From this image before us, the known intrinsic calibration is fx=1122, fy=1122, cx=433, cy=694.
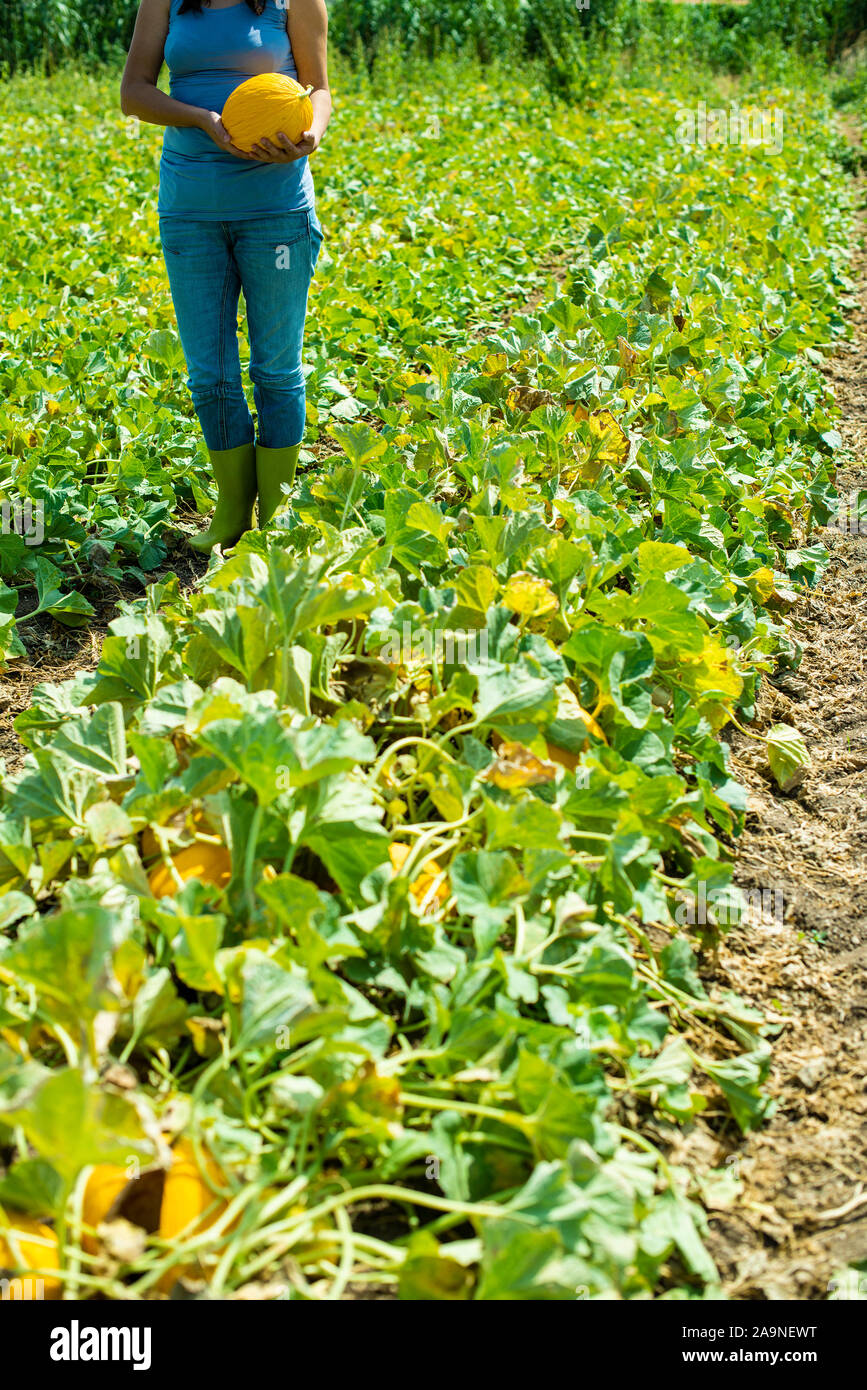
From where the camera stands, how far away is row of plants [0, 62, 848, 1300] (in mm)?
1398

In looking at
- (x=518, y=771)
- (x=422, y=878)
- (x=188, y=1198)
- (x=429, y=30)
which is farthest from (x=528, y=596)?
(x=429, y=30)

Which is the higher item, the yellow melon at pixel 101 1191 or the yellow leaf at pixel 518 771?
the yellow leaf at pixel 518 771

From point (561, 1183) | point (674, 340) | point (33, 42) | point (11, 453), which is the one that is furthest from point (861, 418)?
point (33, 42)

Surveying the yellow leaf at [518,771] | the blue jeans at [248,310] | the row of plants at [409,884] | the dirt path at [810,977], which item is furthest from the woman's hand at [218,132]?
the dirt path at [810,977]

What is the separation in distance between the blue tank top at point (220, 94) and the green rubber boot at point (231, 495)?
72 cm

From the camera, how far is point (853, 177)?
11.3 m

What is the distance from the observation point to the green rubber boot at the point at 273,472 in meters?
3.58

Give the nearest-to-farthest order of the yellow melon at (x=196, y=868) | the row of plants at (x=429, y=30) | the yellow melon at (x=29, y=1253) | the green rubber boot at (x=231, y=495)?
the yellow melon at (x=29, y=1253), the yellow melon at (x=196, y=868), the green rubber boot at (x=231, y=495), the row of plants at (x=429, y=30)

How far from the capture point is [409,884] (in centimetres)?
181

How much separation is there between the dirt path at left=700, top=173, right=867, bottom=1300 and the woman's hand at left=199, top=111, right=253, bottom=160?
203 centimetres

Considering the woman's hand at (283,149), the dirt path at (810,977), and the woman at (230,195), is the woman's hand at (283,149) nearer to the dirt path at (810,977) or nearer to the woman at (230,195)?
the woman at (230,195)

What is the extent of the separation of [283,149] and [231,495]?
1.07 metres

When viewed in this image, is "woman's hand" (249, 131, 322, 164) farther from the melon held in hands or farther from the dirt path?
Result: the dirt path

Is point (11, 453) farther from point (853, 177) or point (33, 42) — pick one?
point (33, 42)
